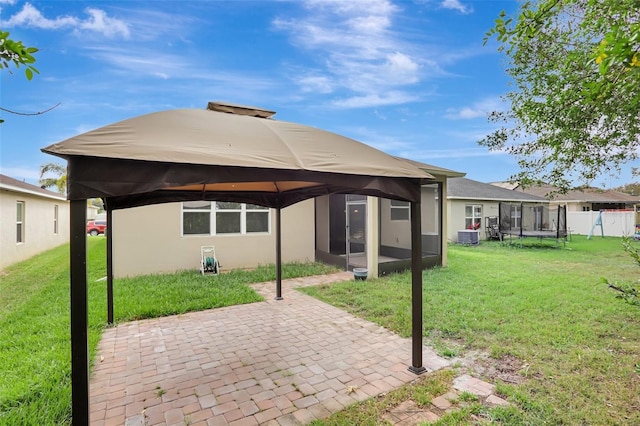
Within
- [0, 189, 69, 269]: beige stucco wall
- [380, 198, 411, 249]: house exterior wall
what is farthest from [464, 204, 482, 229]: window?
[0, 189, 69, 269]: beige stucco wall

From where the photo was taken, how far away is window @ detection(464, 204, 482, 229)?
1692 centimetres

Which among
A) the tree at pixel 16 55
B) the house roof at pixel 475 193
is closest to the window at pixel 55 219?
the tree at pixel 16 55

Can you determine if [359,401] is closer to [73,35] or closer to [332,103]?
[73,35]

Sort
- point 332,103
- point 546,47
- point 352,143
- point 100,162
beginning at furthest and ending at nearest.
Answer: point 332,103, point 546,47, point 352,143, point 100,162

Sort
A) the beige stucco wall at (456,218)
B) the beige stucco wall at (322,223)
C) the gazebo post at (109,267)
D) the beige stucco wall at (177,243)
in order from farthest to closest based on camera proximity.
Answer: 1. the beige stucco wall at (456,218)
2. the beige stucco wall at (322,223)
3. the beige stucco wall at (177,243)
4. the gazebo post at (109,267)

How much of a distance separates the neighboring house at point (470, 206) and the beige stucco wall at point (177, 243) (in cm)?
925

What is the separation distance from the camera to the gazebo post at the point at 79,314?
207 cm

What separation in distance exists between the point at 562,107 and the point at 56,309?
8.28 m

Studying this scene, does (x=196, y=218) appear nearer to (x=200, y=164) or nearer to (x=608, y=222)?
(x=200, y=164)

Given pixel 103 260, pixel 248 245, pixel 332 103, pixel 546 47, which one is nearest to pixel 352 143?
pixel 546 47

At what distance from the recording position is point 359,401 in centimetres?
286

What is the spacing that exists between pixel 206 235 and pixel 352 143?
640cm

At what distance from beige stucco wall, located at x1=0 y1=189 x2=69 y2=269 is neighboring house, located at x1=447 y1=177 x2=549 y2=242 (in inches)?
666

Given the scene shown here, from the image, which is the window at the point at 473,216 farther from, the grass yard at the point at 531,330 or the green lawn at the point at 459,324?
the grass yard at the point at 531,330
